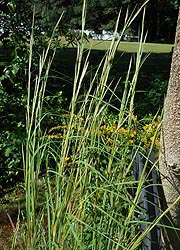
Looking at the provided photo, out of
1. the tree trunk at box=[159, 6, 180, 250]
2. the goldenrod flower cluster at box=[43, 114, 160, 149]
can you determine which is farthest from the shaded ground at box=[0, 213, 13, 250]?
the tree trunk at box=[159, 6, 180, 250]

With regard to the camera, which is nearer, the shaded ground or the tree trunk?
the tree trunk

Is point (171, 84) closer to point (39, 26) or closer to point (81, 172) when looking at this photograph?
point (81, 172)

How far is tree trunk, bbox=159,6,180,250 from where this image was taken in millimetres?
2002

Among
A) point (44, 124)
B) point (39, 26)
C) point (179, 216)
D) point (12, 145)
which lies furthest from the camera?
point (39, 26)

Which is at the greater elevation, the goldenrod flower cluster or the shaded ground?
the goldenrod flower cluster

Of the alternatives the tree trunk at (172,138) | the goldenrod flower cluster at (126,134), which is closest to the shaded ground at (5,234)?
the goldenrod flower cluster at (126,134)

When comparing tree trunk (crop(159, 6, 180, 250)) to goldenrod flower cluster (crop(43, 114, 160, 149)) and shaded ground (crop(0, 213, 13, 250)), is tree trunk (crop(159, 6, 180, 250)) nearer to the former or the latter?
goldenrod flower cluster (crop(43, 114, 160, 149))

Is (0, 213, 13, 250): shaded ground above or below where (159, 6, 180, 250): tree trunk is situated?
below

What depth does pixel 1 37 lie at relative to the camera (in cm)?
504

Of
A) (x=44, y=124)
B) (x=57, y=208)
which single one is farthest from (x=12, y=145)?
(x=57, y=208)

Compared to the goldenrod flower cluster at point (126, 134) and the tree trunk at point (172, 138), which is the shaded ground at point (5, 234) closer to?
the goldenrod flower cluster at point (126, 134)

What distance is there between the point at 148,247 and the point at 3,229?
209 cm

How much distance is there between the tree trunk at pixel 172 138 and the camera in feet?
6.57

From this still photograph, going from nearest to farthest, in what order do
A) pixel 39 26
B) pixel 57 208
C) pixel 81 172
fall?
pixel 57 208 < pixel 81 172 < pixel 39 26
